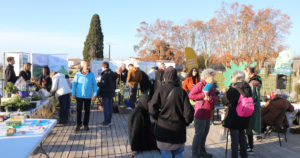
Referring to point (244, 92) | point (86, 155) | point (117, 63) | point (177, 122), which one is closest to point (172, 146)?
point (177, 122)

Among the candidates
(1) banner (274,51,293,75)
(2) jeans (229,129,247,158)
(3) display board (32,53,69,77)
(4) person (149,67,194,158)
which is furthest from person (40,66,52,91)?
(1) banner (274,51,293,75)

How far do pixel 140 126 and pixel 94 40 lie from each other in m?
24.0

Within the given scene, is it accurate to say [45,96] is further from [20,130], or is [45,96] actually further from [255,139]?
[255,139]

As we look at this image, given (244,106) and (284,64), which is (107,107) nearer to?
(244,106)

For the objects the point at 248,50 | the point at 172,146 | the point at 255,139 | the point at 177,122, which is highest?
the point at 248,50

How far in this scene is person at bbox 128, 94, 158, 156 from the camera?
2.58m

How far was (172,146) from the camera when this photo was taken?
2.57 metres

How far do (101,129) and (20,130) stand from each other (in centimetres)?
263

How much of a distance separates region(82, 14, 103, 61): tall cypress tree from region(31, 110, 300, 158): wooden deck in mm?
20833

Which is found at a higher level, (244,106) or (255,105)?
(244,106)

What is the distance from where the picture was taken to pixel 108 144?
429 centimetres

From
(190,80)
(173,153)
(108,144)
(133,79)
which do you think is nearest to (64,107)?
(108,144)

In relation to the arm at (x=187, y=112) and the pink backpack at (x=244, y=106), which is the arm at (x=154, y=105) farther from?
the pink backpack at (x=244, y=106)

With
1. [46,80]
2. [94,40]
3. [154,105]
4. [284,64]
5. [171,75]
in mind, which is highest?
[94,40]
